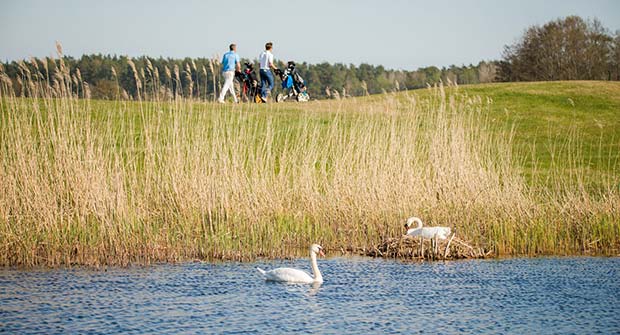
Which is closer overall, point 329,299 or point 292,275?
point 329,299

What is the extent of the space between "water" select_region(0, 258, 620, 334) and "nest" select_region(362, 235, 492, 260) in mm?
328

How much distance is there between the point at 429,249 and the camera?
488 inches

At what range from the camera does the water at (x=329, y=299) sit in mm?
8609

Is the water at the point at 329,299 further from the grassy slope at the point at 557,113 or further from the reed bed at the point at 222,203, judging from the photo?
the grassy slope at the point at 557,113

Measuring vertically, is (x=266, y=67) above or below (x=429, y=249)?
above

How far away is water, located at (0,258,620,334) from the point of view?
8609 millimetres

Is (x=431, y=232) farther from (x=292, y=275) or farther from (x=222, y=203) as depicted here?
(x=222, y=203)

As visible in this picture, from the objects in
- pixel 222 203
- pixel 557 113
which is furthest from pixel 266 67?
pixel 222 203

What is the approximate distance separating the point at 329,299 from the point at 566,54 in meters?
51.4

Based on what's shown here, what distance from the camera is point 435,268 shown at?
38.4 feet

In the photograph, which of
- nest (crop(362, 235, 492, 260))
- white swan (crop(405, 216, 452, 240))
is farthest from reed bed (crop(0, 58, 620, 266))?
white swan (crop(405, 216, 452, 240))

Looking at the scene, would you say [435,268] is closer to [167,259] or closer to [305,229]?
[305,229]

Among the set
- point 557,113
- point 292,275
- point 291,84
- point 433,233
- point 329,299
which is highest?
point 291,84

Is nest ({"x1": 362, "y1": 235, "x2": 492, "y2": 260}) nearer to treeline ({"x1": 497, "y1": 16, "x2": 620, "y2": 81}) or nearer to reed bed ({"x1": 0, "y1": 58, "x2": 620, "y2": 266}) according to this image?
reed bed ({"x1": 0, "y1": 58, "x2": 620, "y2": 266})
